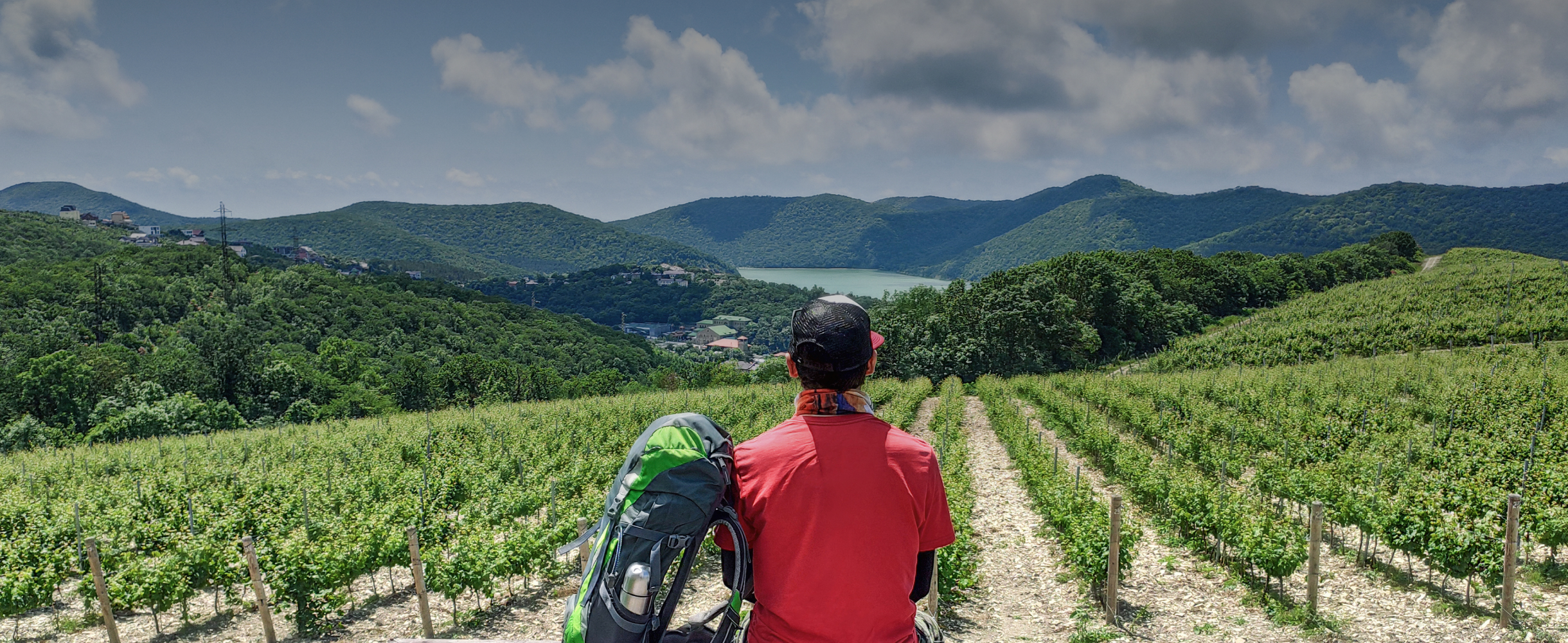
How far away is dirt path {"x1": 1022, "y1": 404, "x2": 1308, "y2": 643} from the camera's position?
6449 millimetres

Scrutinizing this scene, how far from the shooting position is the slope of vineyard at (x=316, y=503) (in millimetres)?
7070

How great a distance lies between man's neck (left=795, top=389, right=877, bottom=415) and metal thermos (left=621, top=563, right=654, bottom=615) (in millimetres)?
533

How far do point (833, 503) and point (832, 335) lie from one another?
16.0 inches

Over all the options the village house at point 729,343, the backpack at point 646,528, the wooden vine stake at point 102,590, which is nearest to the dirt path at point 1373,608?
the backpack at point 646,528

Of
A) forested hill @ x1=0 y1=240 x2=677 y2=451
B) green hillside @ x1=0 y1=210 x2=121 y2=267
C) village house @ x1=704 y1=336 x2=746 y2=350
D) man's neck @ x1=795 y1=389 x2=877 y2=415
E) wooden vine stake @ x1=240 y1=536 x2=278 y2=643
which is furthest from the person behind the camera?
village house @ x1=704 y1=336 x2=746 y2=350

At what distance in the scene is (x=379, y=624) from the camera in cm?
725

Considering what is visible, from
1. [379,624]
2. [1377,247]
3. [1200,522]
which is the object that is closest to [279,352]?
[379,624]

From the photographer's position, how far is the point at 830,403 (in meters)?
1.70

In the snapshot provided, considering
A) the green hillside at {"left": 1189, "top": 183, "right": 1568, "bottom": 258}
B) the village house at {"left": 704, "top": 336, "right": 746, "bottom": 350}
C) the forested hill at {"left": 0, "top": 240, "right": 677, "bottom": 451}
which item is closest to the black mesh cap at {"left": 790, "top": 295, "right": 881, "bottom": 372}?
the forested hill at {"left": 0, "top": 240, "right": 677, "bottom": 451}

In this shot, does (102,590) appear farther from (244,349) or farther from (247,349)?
(247,349)

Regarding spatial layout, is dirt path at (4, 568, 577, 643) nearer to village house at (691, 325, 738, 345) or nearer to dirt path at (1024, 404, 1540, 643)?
dirt path at (1024, 404, 1540, 643)

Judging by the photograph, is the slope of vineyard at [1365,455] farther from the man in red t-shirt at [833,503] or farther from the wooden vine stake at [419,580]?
the wooden vine stake at [419,580]

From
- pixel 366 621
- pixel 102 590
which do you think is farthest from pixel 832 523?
pixel 102 590

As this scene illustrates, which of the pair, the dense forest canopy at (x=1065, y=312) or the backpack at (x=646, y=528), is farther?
the dense forest canopy at (x=1065, y=312)
